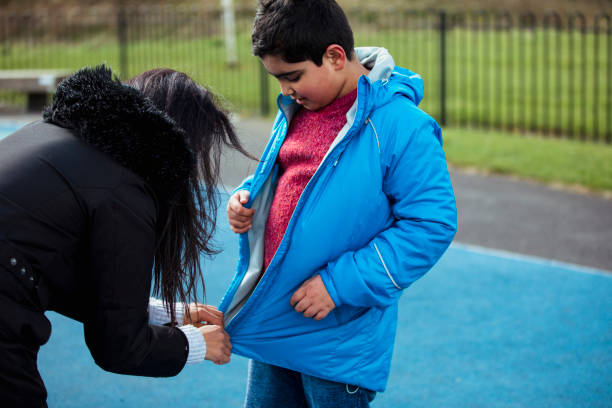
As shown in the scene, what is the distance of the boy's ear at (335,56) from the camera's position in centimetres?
216

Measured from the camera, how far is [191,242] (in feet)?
6.39

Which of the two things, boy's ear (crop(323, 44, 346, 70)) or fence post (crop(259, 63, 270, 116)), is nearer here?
boy's ear (crop(323, 44, 346, 70))

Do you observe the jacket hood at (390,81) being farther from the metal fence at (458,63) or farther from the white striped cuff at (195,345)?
the metal fence at (458,63)

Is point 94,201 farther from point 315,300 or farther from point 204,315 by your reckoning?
point 204,315

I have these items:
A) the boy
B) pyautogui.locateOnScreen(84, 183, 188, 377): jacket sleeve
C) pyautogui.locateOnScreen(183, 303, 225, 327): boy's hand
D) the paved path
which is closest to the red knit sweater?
the boy

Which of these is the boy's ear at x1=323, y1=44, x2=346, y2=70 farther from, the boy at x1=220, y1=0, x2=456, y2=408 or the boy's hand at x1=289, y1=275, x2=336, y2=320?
the boy's hand at x1=289, y1=275, x2=336, y2=320

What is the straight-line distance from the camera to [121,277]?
65.4 inches

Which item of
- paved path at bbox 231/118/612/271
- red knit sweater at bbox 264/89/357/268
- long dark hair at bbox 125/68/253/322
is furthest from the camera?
paved path at bbox 231/118/612/271

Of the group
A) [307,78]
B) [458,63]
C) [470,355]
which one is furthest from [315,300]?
[458,63]

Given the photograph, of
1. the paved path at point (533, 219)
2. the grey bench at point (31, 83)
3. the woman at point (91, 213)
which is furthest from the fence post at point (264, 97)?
the woman at point (91, 213)

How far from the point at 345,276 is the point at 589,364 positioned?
93.6 inches

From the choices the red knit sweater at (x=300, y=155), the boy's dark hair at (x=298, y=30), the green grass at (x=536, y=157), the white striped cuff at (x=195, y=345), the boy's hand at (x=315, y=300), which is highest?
the boy's dark hair at (x=298, y=30)

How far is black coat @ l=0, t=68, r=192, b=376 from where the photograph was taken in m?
1.60

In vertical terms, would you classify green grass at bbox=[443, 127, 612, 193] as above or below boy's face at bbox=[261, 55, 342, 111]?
below
